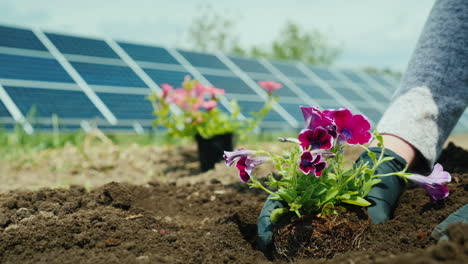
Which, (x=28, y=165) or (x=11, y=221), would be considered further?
(x=28, y=165)

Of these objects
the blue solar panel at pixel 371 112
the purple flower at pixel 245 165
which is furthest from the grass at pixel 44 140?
the blue solar panel at pixel 371 112

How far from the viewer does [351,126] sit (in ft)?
5.38

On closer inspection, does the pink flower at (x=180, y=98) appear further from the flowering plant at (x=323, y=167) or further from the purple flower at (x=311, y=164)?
the purple flower at (x=311, y=164)

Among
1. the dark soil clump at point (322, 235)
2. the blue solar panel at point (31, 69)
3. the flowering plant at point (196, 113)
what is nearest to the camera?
the dark soil clump at point (322, 235)

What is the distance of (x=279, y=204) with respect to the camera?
6.20 ft

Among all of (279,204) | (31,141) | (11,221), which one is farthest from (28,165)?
(279,204)

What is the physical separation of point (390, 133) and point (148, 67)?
5.84 m

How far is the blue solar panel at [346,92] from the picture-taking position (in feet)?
33.5

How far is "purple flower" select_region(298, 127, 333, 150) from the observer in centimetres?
159

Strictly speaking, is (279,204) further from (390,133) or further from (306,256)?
(390,133)

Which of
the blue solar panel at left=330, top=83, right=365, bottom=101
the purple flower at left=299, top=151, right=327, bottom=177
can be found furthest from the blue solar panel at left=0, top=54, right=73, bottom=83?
the blue solar panel at left=330, top=83, right=365, bottom=101

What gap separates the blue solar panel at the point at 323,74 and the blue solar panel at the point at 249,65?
1.99 meters

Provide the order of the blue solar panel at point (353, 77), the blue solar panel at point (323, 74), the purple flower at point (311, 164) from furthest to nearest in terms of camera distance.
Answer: the blue solar panel at point (353, 77) → the blue solar panel at point (323, 74) → the purple flower at point (311, 164)

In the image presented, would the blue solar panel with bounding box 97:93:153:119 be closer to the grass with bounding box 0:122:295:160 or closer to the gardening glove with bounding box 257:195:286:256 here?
the grass with bounding box 0:122:295:160
